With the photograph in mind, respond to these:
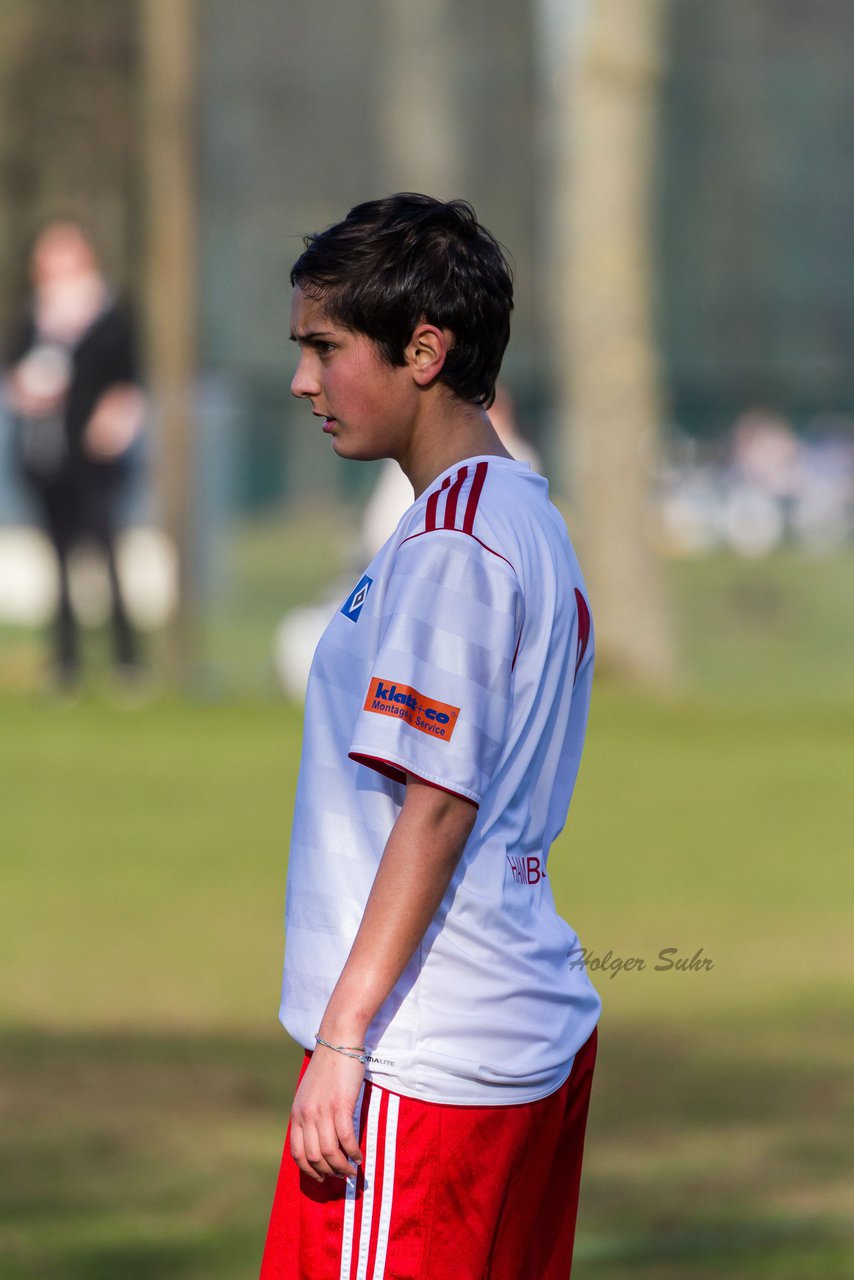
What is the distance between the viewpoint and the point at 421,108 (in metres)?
18.9

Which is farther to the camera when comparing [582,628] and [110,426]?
[110,426]

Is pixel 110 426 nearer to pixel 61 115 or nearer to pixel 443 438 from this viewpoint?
pixel 443 438

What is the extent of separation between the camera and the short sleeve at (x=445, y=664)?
2.54 metres

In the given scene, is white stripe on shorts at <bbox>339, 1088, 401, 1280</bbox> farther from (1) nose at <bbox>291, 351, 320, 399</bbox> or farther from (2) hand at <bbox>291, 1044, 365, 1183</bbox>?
(1) nose at <bbox>291, 351, 320, 399</bbox>

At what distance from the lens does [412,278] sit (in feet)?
8.62

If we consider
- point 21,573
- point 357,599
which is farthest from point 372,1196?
point 21,573

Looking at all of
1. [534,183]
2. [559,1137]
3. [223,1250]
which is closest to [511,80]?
[534,183]

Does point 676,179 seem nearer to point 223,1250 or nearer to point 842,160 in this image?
point 842,160

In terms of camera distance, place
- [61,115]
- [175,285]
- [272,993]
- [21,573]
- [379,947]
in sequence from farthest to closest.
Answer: [61,115]
[21,573]
[175,285]
[272,993]
[379,947]

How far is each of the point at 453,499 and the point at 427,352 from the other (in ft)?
0.64

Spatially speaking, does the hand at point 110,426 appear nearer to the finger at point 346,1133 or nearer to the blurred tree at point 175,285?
the blurred tree at point 175,285

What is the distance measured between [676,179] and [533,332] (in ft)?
8.86

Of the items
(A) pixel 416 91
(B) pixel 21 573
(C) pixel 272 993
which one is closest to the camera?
(C) pixel 272 993

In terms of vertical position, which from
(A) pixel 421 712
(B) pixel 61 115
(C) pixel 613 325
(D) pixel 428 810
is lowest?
(D) pixel 428 810
